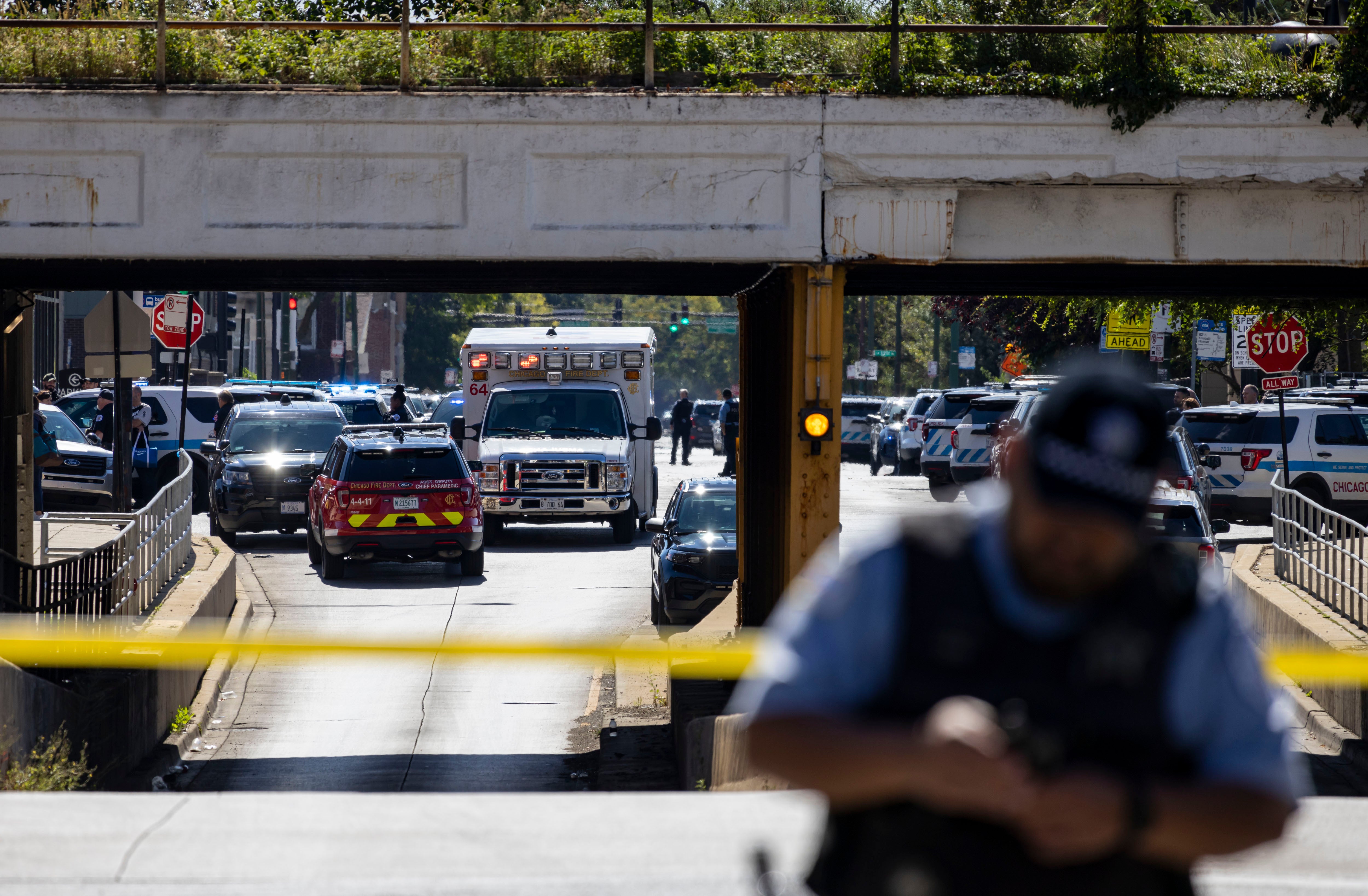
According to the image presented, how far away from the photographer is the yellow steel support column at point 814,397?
34.0 ft

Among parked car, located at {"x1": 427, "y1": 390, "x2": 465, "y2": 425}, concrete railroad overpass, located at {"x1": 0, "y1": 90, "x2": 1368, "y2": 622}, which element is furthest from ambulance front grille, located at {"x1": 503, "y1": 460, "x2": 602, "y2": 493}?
concrete railroad overpass, located at {"x1": 0, "y1": 90, "x2": 1368, "y2": 622}

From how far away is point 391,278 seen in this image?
12.3 m

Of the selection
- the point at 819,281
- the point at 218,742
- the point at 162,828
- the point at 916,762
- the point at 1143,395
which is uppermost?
the point at 819,281

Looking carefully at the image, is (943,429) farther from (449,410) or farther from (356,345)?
(356,345)

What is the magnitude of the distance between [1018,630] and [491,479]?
19888 mm

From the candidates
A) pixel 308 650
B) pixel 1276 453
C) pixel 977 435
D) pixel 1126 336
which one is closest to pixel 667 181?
pixel 308 650

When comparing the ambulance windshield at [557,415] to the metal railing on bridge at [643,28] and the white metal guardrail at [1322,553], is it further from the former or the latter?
the metal railing on bridge at [643,28]

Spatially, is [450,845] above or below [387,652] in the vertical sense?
below

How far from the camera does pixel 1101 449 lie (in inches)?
80.3

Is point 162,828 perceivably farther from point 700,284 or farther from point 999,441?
point 999,441

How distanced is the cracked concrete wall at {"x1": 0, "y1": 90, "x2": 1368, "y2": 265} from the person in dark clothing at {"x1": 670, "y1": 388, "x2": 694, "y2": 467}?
25.9m

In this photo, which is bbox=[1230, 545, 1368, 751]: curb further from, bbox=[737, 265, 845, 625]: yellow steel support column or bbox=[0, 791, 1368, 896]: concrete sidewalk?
bbox=[0, 791, 1368, 896]: concrete sidewalk

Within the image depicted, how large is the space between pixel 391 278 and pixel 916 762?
424 inches

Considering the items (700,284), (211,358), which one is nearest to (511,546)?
(700,284)
